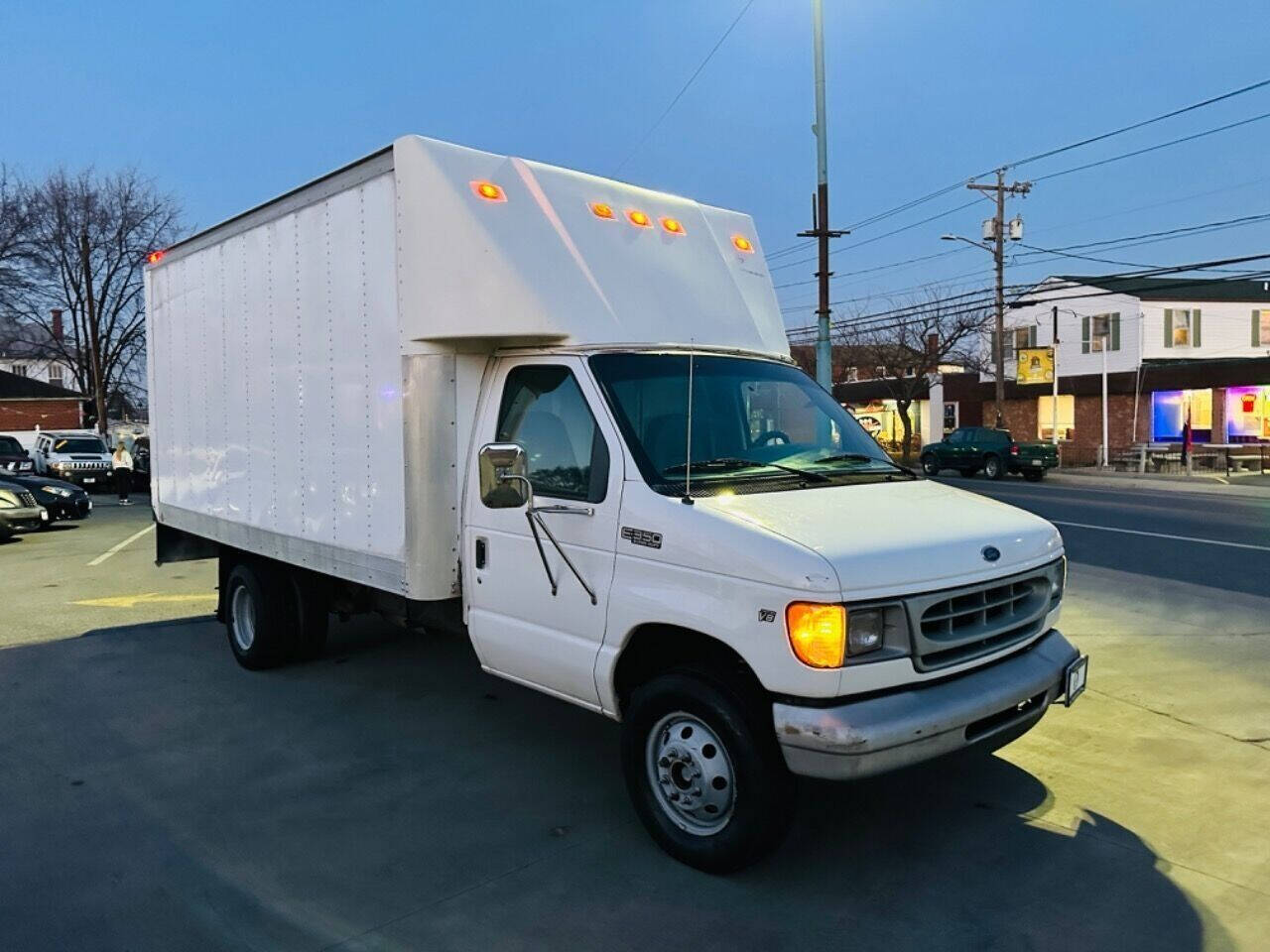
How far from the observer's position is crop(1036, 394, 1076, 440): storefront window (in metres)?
40.3

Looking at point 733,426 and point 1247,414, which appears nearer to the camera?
point 733,426

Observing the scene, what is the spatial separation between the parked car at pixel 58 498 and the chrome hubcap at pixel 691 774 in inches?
687

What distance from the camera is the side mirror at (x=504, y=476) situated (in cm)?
393

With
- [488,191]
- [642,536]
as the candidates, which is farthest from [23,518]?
[642,536]

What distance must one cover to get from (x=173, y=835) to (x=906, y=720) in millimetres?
3279

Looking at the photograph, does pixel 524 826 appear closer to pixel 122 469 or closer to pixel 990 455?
pixel 122 469

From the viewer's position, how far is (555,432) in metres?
4.44

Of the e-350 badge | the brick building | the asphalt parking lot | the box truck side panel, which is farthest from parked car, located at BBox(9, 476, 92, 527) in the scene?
the brick building

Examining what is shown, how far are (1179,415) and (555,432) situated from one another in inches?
1590

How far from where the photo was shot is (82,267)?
43.7 meters

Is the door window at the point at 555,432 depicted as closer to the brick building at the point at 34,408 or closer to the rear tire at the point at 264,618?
the rear tire at the point at 264,618

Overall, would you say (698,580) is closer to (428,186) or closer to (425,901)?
(425,901)

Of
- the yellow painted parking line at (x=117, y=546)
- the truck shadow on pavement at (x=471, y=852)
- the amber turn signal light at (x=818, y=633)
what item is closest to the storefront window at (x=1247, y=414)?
the yellow painted parking line at (x=117, y=546)

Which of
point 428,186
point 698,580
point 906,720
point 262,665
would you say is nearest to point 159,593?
point 262,665
